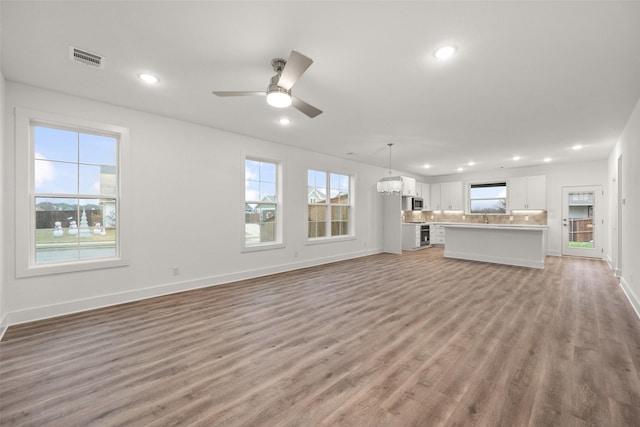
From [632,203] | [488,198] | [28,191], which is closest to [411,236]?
[488,198]

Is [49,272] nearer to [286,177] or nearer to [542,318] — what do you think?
[286,177]

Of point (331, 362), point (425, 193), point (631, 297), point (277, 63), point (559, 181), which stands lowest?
point (331, 362)

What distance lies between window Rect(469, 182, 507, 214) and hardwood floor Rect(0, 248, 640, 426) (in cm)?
537

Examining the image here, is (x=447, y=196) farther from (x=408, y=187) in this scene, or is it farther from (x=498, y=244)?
(x=498, y=244)

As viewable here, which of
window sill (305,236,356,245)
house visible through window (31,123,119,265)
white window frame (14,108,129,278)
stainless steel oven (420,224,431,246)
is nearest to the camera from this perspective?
white window frame (14,108,129,278)

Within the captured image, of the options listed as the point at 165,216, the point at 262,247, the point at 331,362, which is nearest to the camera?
the point at 331,362

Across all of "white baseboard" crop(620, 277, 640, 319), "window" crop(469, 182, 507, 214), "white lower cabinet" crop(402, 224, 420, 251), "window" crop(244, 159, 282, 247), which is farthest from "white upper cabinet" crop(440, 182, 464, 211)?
"window" crop(244, 159, 282, 247)

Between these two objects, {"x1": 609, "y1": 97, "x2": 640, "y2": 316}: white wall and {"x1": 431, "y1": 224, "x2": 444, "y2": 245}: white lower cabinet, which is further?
{"x1": 431, "y1": 224, "x2": 444, "y2": 245}: white lower cabinet

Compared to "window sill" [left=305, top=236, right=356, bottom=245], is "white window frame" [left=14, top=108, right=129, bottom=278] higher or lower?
higher

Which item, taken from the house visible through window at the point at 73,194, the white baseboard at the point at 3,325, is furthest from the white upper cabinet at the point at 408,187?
the white baseboard at the point at 3,325

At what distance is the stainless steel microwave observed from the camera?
9211mm

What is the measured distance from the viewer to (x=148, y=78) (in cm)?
299

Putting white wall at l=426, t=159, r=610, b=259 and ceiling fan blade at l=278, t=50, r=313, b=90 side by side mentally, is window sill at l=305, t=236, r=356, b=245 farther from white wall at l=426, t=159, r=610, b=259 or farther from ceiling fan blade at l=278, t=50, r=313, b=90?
white wall at l=426, t=159, r=610, b=259

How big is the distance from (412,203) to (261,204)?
5998 mm
